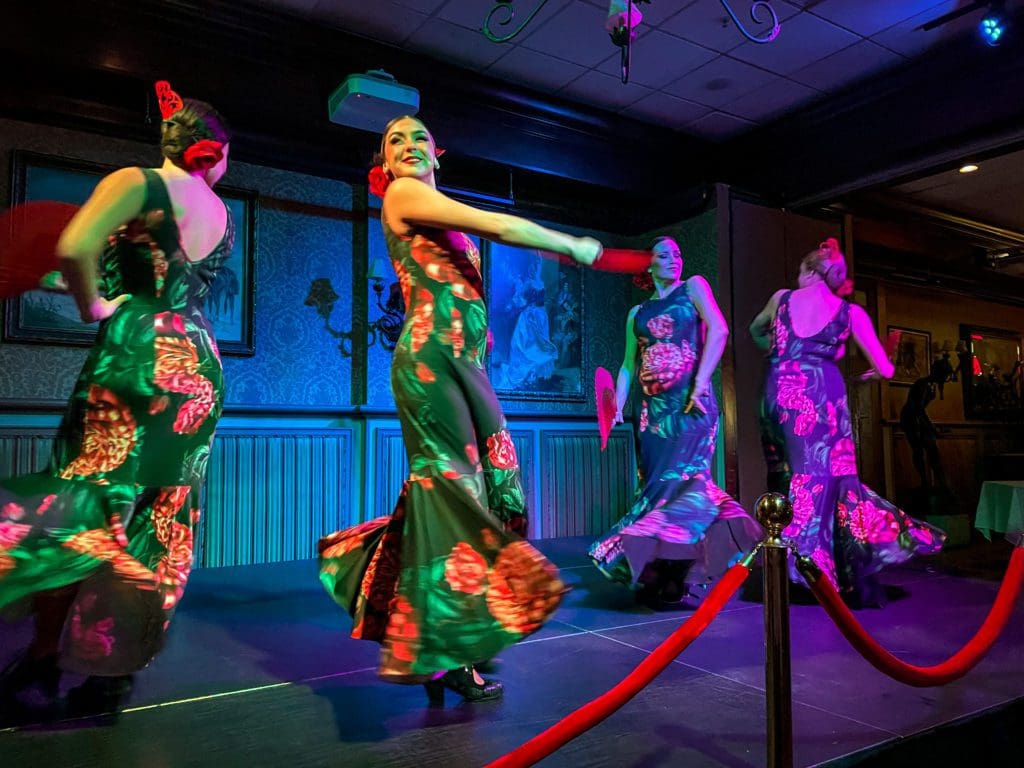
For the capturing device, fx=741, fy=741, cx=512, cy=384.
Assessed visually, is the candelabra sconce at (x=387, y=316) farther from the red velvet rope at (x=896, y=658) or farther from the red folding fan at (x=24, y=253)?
the red velvet rope at (x=896, y=658)

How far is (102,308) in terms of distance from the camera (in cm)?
177

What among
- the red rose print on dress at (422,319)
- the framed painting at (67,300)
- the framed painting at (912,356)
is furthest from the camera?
the framed painting at (912,356)

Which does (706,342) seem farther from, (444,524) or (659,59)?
(659,59)

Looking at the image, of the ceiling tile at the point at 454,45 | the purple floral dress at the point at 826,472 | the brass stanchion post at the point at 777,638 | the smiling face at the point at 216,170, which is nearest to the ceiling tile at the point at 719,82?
the ceiling tile at the point at 454,45

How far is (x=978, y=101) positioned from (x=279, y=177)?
456 cm

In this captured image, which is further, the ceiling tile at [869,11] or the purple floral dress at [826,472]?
the ceiling tile at [869,11]

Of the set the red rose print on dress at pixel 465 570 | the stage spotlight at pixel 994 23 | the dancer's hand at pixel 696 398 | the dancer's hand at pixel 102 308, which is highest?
the stage spotlight at pixel 994 23

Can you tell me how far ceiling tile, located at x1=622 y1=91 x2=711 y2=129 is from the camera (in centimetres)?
551

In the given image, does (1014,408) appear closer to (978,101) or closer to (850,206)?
(850,206)

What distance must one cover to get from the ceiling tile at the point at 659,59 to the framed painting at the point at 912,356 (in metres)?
4.61

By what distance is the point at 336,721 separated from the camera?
1784mm

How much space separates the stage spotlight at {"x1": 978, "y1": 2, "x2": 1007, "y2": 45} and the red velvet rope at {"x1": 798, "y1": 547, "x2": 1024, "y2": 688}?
3.28m

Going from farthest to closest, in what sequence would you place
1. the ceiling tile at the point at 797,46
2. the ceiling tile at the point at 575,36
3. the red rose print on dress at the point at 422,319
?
the ceiling tile at the point at 797,46 < the ceiling tile at the point at 575,36 < the red rose print on dress at the point at 422,319

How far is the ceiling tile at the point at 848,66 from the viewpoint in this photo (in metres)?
4.78
